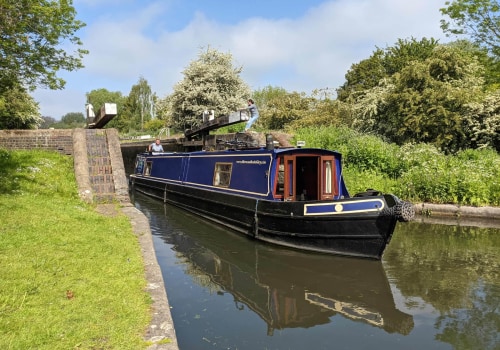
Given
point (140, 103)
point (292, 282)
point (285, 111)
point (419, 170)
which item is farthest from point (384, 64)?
point (140, 103)

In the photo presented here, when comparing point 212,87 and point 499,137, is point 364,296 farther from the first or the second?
point 212,87

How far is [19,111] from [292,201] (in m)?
21.3

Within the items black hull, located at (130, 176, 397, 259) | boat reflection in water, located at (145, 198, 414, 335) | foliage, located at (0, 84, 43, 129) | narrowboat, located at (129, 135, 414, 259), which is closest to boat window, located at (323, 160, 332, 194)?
narrowboat, located at (129, 135, 414, 259)

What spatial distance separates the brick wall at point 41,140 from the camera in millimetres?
12047

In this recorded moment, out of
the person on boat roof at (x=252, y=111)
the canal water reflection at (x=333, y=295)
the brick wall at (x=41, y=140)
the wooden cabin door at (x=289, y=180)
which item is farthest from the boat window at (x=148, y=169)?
the wooden cabin door at (x=289, y=180)

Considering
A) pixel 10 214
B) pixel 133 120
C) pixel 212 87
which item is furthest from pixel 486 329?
pixel 133 120

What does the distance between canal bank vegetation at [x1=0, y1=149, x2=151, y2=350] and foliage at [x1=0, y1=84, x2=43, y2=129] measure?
656 inches

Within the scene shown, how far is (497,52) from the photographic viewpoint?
20.5m

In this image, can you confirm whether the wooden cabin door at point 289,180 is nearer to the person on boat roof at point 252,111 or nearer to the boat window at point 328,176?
the boat window at point 328,176

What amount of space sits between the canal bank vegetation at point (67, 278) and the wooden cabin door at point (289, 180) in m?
3.31

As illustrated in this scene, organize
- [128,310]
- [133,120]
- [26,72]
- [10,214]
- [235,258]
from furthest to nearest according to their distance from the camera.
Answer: [133,120]
[26,72]
[235,258]
[10,214]
[128,310]

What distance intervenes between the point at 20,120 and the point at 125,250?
73.7 feet

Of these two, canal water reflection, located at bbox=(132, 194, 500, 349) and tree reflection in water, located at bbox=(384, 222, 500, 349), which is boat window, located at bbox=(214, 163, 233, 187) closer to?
canal water reflection, located at bbox=(132, 194, 500, 349)

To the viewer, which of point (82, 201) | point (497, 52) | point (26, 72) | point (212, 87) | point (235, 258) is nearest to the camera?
point (235, 258)
